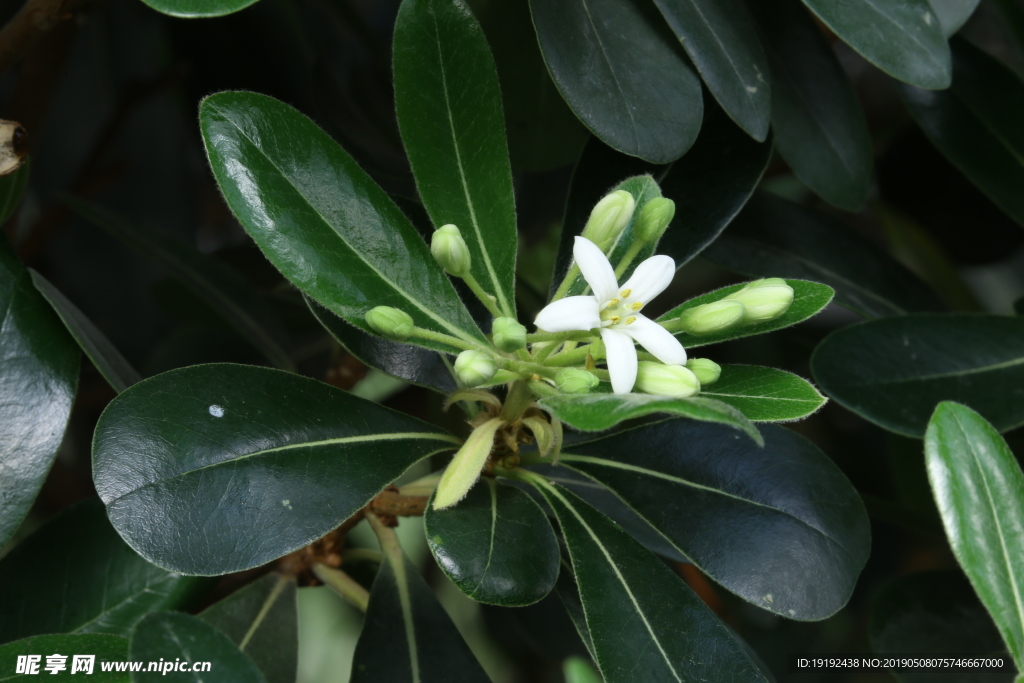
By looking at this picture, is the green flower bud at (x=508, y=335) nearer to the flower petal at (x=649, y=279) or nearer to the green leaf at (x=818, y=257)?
the flower petal at (x=649, y=279)

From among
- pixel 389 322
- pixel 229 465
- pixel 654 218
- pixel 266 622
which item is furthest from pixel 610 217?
pixel 266 622

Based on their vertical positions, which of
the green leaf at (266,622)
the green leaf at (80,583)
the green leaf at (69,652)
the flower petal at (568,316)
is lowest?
the green leaf at (266,622)

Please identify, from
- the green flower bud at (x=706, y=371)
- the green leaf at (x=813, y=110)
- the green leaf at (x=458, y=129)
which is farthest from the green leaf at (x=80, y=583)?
Answer: the green leaf at (x=813, y=110)

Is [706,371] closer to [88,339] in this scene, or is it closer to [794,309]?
[794,309]

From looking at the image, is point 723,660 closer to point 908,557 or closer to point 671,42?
point 671,42

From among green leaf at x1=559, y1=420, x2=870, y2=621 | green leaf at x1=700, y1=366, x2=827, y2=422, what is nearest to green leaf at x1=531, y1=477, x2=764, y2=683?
green leaf at x1=559, y1=420, x2=870, y2=621

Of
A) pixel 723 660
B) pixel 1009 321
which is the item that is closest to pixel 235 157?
pixel 723 660

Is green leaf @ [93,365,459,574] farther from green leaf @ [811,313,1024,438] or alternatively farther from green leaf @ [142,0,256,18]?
green leaf @ [811,313,1024,438]
